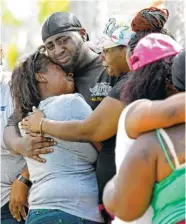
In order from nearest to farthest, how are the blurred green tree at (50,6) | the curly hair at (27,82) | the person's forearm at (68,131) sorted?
the person's forearm at (68,131)
the curly hair at (27,82)
the blurred green tree at (50,6)

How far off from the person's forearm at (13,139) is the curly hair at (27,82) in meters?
0.17

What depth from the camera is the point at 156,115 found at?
212cm

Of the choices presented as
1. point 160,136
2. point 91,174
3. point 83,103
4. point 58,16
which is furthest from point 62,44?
point 160,136

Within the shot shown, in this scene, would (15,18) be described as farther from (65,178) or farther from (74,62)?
(65,178)

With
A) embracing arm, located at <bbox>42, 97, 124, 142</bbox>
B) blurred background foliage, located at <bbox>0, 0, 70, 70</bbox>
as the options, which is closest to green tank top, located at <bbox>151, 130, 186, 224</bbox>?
embracing arm, located at <bbox>42, 97, 124, 142</bbox>

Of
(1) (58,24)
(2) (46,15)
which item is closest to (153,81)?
(1) (58,24)

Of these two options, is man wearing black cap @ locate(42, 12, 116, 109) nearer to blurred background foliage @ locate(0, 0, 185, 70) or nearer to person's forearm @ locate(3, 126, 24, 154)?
person's forearm @ locate(3, 126, 24, 154)

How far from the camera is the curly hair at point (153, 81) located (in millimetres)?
2316

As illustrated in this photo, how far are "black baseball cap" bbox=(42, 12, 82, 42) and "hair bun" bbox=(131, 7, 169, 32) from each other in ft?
2.41

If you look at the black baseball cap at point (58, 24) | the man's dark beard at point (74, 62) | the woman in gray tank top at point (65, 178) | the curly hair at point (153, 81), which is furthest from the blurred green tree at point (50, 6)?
the curly hair at point (153, 81)

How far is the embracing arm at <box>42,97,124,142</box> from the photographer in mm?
2912

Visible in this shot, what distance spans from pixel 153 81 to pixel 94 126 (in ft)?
2.39

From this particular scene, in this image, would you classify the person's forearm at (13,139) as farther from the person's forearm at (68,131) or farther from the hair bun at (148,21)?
the hair bun at (148,21)

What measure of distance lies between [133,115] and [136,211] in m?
0.34
